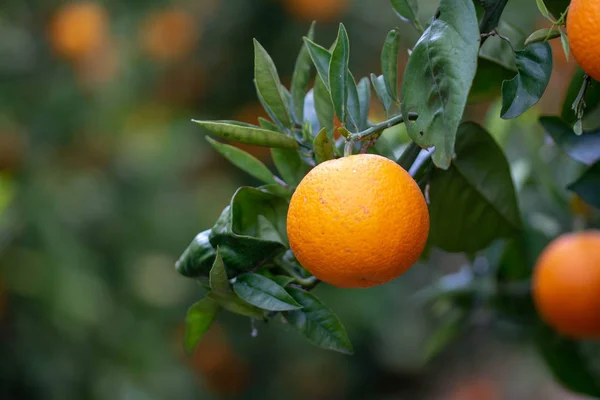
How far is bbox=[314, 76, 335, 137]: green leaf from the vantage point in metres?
0.56

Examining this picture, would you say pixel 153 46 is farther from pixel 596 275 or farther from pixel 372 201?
pixel 372 201

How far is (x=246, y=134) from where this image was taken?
0.50 m

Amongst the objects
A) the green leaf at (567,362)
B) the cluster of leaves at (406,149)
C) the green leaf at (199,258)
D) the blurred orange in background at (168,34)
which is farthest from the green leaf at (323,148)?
the blurred orange in background at (168,34)

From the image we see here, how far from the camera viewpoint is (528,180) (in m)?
0.92

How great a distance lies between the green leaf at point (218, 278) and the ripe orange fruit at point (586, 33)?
0.87ft

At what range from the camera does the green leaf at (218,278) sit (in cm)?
48

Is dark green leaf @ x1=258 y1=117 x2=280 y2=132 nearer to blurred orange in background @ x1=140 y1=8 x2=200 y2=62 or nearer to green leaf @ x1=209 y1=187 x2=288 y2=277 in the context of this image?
green leaf @ x1=209 y1=187 x2=288 y2=277

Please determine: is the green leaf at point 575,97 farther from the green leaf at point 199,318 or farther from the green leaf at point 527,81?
the green leaf at point 199,318

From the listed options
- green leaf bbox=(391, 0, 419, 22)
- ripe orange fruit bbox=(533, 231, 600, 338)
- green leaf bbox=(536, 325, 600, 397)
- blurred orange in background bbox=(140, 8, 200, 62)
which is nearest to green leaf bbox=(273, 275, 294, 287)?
green leaf bbox=(391, 0, 419, 22)

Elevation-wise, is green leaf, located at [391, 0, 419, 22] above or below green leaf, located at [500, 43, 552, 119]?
above

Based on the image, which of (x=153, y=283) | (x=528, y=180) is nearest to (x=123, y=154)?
(x=153, y=283)

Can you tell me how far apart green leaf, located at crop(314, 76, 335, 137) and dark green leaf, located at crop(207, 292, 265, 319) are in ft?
0.49

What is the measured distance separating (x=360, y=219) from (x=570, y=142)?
0.81 ft

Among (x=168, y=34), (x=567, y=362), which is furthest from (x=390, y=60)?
(x=168, y=34)
